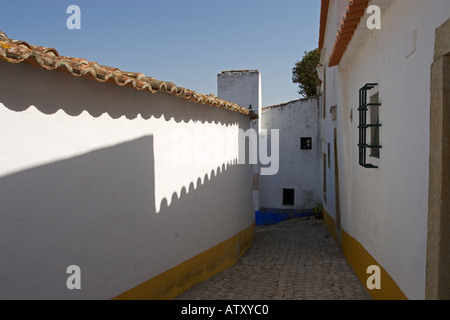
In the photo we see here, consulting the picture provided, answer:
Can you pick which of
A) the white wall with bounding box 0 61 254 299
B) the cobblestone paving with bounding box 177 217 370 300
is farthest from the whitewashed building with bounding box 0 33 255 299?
the cobblestone paving with bounding box 177 217 370 300

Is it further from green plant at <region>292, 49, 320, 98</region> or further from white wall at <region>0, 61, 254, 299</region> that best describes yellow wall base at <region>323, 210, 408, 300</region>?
green plant at <region>292, 49, 320, 98</region>

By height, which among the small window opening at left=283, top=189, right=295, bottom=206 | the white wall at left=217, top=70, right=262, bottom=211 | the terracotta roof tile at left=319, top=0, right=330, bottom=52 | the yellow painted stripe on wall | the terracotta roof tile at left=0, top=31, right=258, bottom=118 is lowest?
the small window opening at left=283, top=189, right=295, bottom=206

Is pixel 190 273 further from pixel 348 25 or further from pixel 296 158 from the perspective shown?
pixel 296 158

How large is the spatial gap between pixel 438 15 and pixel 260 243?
832 cm

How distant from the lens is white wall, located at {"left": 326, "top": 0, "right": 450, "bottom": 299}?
3283mm

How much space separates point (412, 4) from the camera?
3600 mm

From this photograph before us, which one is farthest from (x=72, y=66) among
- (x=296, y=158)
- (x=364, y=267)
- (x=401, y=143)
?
(x=296, y=158)

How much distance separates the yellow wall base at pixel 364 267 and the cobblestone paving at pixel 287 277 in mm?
175

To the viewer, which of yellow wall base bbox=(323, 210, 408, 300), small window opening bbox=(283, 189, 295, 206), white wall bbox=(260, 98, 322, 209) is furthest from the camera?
small window opening bbox=(283, 189, 295, 206)

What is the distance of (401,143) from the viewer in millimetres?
3988

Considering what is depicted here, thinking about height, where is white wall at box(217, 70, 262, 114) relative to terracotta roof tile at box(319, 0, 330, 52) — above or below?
below

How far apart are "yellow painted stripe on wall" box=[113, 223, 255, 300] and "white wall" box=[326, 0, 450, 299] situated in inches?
109
